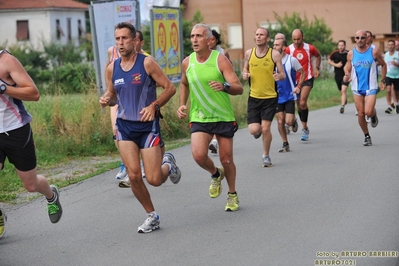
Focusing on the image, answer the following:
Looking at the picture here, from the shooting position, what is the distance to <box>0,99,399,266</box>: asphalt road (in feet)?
22.1

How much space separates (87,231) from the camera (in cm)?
790

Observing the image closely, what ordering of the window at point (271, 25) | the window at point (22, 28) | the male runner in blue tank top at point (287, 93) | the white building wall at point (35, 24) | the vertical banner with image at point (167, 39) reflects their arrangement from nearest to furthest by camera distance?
the male runner in blue tank top at point (287, 93), the vertical banner with image at point (167, 39), the window at point (271, 25), the white building wall at point (35, 24), the window at point (22, 28)

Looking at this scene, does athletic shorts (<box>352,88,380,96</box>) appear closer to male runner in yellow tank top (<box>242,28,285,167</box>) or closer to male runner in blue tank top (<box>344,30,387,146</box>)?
male runner in blue tank top (<box>344,30,387,146</box>)

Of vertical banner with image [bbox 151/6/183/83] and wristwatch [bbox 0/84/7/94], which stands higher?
vertical banner with image [bbox 151/6/183/83]

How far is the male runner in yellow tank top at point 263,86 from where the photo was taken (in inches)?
456

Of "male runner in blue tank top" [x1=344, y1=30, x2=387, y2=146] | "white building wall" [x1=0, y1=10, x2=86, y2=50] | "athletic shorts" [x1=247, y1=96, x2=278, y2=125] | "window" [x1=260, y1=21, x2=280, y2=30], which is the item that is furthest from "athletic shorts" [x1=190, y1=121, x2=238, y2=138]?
"white building wall" [x1=0, y1=10, x2=86, y2=50]

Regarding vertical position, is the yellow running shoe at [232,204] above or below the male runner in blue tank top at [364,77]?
below

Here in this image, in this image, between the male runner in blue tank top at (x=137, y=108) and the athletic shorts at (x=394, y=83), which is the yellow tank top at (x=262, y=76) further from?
the athletic shorts at (x=394, y=83)

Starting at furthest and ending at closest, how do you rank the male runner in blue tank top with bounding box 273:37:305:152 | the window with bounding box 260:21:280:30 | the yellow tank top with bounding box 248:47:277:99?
1. the window with bounding box 260:21:280:30
2. the male runner in blue tank top with bounding box 273:37:305:152
3. the yellow tank top with bounding box 248:47:277:99

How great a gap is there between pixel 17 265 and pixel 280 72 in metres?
5.88

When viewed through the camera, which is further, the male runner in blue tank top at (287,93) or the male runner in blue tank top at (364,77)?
the male runner in blue tank top at (364,77)

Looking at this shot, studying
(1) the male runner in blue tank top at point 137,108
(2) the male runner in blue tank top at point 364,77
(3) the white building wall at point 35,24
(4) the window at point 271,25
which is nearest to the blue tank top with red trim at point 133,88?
(1) the male runner in blue tank top at point 137,108

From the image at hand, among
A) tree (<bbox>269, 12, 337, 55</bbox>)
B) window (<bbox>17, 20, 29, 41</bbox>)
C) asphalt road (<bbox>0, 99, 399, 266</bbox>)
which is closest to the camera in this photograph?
asphalt road (<bbox>0, 99, 399, 266</bbox>)

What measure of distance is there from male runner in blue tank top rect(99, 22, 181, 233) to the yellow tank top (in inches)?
159
